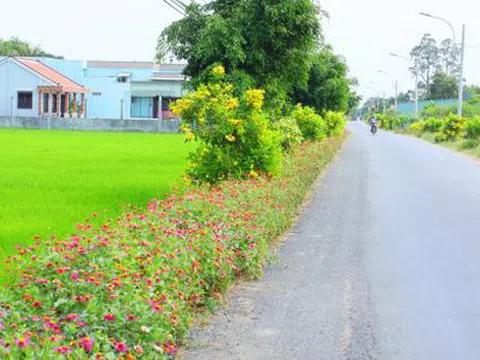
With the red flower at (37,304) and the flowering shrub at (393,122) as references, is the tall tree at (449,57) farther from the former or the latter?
the red flower at (37,304)

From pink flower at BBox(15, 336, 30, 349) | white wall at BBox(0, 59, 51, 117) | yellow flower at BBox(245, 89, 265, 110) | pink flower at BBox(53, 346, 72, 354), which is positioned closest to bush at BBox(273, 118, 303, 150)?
yellow flower at BBox(245, 89, 265, 110)

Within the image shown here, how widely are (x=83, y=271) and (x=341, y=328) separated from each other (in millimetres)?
2345

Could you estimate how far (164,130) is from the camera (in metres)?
50.3

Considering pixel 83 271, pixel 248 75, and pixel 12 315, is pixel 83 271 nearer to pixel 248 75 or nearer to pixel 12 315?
pixel 12 315

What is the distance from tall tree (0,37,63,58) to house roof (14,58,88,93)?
2664 centimetres

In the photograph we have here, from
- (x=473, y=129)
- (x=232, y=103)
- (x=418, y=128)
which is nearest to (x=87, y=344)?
(x=232, y=103)

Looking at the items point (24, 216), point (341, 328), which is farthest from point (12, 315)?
point (24, 216)

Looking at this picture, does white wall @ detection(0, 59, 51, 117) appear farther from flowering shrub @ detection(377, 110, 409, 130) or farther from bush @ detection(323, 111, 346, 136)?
flowering shrub @ detection(377, 110, 409, 130)

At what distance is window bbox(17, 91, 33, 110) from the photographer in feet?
182

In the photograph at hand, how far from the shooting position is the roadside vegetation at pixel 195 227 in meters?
4.70

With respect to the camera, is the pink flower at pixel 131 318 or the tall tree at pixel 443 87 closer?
the pink flower at pixel 131 318

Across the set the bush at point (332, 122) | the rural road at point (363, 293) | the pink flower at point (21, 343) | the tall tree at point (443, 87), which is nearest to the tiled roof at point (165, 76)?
the bush at point (332, 122)

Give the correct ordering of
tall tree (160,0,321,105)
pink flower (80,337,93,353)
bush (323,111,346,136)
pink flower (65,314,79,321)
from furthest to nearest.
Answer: bush (323,111,346,136) < tall tree (160,0,321,105) < pink flower (65,314,79,321) < pink flower (80,337,93,353)

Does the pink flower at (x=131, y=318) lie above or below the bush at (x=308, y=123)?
below
